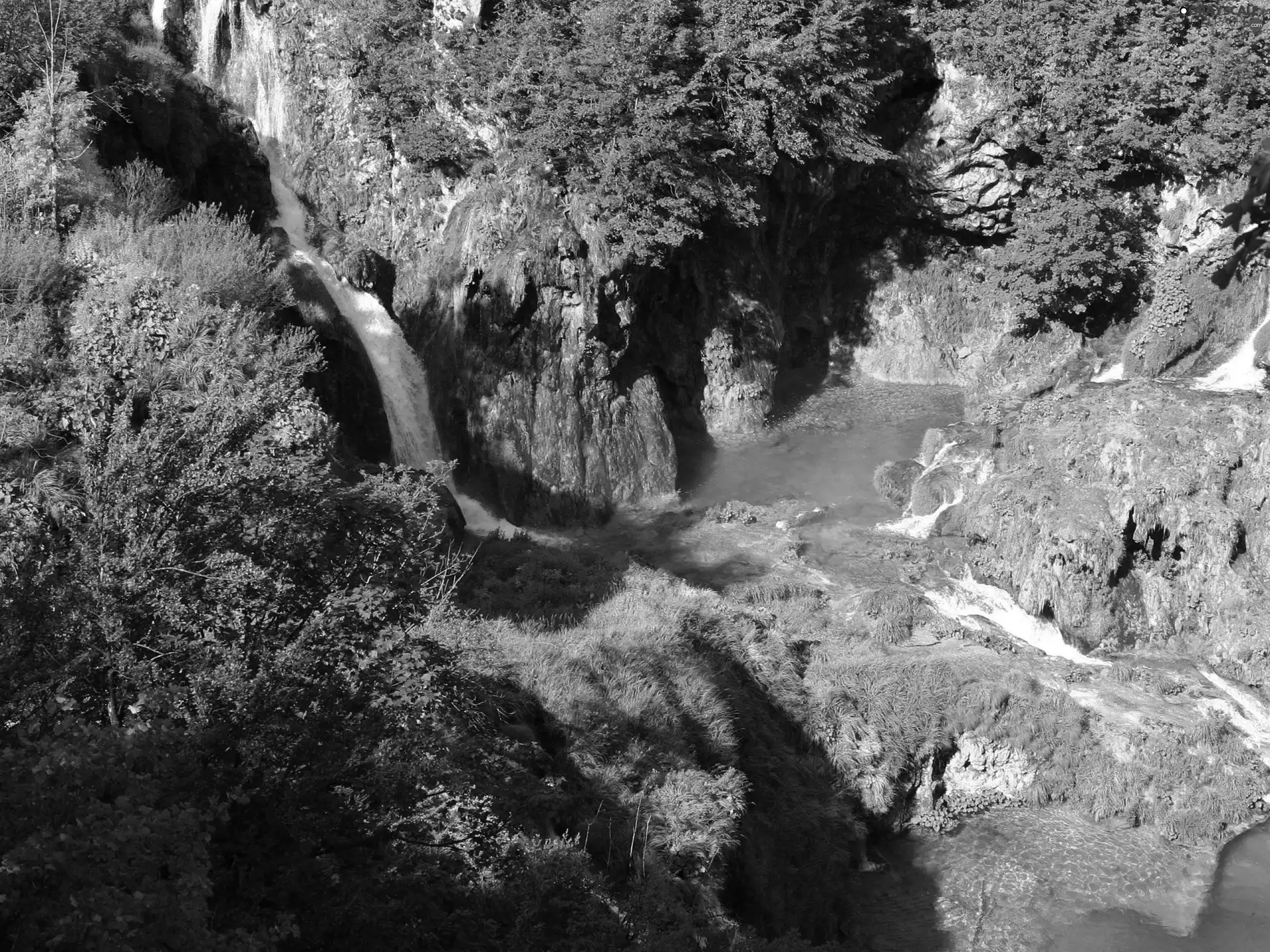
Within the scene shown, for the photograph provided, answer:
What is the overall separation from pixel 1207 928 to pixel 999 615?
607 cm

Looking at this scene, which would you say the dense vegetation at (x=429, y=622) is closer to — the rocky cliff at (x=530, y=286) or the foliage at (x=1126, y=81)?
the foliage at (x=1126, y=81)

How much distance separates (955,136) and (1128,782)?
17271mm

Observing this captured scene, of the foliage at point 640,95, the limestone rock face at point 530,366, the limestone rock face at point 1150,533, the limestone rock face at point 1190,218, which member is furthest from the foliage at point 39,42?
the limestone rock face at point 1190,218

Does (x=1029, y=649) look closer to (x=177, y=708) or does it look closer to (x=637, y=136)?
(x=637, y=136)

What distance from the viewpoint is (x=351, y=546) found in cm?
881

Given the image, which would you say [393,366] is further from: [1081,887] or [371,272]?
[1081,887]

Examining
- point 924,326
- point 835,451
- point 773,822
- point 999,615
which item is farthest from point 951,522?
point 924,326

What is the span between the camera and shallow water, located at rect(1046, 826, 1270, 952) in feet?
41.6

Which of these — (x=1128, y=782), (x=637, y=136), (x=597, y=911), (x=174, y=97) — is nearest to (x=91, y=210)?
Result: (x=174, y=97)

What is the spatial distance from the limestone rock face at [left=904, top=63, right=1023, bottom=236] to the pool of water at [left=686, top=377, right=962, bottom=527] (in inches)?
180

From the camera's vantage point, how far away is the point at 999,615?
18.1 m

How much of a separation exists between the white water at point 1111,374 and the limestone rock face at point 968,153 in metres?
4.84

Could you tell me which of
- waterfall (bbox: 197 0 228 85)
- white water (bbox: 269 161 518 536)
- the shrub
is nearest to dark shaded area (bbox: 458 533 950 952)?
white water (bbox: 269 161 518 536)

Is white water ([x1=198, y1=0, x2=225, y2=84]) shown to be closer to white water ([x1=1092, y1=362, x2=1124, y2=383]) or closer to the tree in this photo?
the tree
